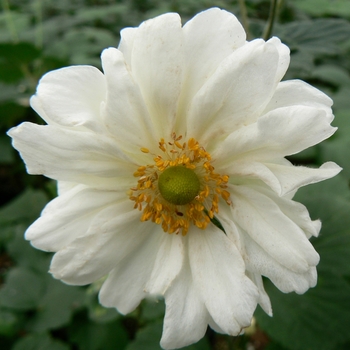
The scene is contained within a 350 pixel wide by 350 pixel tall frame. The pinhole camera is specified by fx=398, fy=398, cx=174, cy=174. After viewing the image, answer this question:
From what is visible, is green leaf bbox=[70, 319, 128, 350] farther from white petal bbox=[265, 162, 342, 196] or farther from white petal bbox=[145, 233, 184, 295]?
white petal bbox=[265, 162, 342, 196]

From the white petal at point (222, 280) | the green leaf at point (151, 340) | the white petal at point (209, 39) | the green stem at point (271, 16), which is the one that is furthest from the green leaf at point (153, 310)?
the green stem at point (271, 16)

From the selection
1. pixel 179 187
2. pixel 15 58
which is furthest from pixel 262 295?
pixel 15 58

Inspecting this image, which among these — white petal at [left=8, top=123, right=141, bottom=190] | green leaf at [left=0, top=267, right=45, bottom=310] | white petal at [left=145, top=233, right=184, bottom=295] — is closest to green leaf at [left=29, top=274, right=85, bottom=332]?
green leaf at [left=0, top=267, right=45, bottom=310]

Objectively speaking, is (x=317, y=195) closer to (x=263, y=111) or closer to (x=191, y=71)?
(x=263, y=111)

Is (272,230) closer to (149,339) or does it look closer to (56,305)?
(149,339)

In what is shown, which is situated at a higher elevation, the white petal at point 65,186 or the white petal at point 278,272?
the white petal at point 65,186

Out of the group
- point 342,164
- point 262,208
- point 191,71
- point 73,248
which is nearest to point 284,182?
point 262,208

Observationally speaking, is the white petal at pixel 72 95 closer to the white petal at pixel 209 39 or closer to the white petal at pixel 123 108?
the white petal at pixel 123 108
